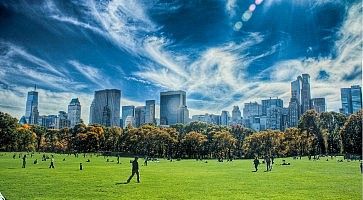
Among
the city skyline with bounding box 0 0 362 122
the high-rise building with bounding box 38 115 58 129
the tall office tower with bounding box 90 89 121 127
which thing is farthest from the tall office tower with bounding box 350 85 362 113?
the high-rise building with bounding box 38 115 58 129

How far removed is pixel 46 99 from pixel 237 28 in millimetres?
9135

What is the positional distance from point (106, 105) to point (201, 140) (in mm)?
29807

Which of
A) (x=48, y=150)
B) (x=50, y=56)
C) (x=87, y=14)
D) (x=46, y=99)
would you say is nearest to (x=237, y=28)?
(x=87, y=14)

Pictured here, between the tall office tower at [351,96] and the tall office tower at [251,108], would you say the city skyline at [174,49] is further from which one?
the tall office tower at [251,108]

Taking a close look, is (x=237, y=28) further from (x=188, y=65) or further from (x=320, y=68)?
(x=320, y=68)

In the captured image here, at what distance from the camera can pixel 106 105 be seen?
20.8 metres

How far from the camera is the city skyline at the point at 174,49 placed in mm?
15148

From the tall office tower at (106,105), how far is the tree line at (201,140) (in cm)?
1462

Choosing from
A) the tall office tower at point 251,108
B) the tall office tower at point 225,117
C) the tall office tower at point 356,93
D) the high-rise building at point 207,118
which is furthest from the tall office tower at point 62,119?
the tall office tower at point 356,93

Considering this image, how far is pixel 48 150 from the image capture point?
55875 mm

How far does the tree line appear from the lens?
43419 millimetres

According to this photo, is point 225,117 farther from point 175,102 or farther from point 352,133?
point 175,102

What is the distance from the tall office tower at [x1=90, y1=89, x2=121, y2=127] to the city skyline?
0.71 metres

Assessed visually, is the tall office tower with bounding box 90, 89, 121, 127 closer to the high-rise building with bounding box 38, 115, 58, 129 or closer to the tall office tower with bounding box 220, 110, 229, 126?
the high-rise building with bounding box 38, 115, 58, 129
